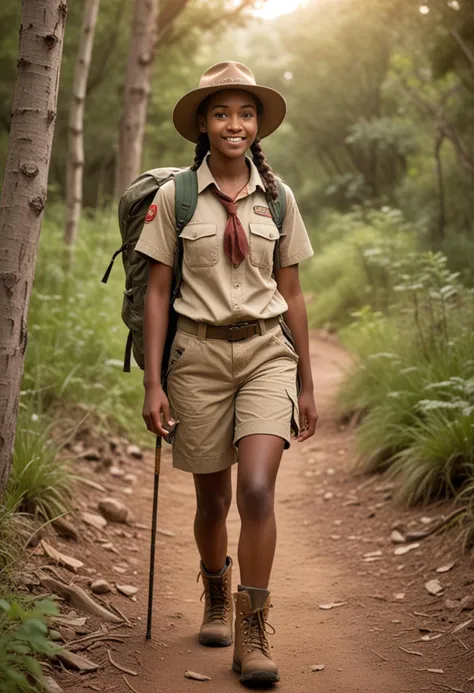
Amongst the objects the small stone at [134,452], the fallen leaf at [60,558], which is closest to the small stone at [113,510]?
the fallen leaf at [60,558]

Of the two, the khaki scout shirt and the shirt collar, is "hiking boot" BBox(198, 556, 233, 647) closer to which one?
the khaki scout shirt

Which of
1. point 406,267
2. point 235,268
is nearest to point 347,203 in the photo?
point 406,267

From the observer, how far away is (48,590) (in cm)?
411

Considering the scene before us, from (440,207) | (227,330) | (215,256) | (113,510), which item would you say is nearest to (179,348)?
(227,330)

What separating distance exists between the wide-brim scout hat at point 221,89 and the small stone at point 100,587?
7.54 feet

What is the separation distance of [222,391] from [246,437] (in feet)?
0.84

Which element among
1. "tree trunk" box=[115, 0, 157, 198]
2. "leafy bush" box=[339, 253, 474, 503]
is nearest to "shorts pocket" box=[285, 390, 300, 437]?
"leafy bush" box=[339, 253, 474, 503]

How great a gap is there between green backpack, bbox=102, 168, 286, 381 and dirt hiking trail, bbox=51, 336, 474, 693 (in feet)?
4.25

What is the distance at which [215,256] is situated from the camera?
3695mm

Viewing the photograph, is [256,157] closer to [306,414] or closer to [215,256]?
[215,256]

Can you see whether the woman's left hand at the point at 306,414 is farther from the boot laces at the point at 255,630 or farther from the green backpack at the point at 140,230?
the boot laces at the point at 255,630

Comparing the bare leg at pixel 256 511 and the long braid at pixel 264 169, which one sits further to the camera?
the long braid at pixel 264 169

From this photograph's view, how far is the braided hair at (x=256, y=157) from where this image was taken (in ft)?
12.7

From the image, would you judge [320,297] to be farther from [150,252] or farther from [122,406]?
[150,252]
